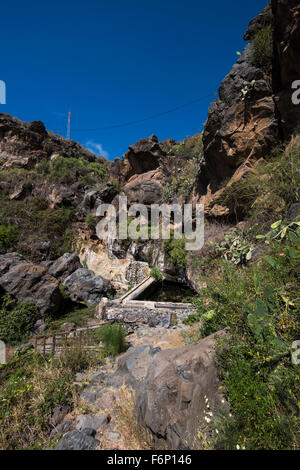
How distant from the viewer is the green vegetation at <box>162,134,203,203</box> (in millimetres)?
13638

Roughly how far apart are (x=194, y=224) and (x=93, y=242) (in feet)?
30.7

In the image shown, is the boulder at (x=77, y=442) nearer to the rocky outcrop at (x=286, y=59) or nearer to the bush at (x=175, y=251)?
the bush at (x=175, y=251)

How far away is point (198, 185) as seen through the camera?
11.0 m

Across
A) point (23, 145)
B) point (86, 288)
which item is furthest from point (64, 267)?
point (23, 145)

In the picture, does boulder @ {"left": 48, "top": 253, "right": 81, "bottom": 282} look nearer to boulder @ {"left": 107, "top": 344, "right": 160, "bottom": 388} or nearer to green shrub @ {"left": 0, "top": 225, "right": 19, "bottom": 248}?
green shrub @ {"left": 0, "top": 225, "right": 19, "bottom": 248}

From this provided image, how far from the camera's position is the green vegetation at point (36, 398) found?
2969 mm

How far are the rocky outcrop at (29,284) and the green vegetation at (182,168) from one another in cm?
929

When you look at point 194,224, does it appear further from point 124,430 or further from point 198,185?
point 124,430

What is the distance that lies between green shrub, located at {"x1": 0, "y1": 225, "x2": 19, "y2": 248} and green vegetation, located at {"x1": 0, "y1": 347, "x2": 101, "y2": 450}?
12.3 meters

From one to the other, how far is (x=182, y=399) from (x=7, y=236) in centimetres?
1695

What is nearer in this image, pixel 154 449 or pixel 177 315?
pixel 154 449

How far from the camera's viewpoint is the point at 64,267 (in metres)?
13.2

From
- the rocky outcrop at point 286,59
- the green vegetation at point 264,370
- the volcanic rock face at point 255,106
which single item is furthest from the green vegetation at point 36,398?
the rocky outcrop at point 286,59
